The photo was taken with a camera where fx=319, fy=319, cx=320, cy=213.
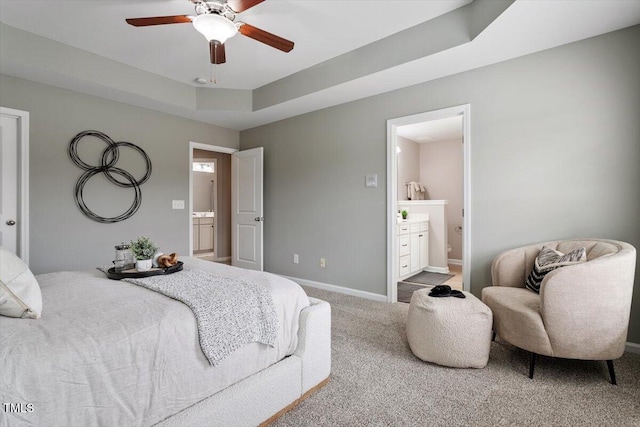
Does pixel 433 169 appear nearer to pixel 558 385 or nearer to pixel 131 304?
pixel 558 385

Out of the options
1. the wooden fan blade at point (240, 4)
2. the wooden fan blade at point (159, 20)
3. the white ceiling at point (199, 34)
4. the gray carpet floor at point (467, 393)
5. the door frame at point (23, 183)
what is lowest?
the gray carpet floor at point (467, 393)

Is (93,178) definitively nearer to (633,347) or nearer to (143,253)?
(143,253)

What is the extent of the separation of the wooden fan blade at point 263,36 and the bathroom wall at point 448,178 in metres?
4.66

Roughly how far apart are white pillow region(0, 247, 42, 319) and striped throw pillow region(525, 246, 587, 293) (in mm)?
2843

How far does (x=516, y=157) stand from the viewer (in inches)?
110

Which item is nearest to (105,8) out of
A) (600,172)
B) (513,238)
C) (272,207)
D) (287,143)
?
(287,143)

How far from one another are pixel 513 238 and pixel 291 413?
2.34 meters

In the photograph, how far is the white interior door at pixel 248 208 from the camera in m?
4.78

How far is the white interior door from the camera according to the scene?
4777 millimetres

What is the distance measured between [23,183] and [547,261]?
15.5 feet

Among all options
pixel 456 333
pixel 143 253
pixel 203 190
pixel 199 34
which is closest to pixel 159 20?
pixel 199 34

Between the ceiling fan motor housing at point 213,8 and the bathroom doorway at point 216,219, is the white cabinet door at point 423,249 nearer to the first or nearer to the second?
the bathroom doorway at point 216,219

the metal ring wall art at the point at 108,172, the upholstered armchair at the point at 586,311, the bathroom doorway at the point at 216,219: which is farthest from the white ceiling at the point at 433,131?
the metal ring wall art at the point at 108,172

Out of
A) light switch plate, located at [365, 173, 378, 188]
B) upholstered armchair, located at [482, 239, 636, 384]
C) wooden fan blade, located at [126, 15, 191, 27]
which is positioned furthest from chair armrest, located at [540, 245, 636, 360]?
wooden fan blade, located at [126, 15, 191, 27]
